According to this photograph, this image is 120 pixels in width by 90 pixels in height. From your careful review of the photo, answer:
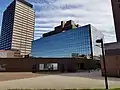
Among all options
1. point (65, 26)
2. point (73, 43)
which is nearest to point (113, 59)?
point (73, 43)

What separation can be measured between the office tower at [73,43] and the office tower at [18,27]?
25631 mm

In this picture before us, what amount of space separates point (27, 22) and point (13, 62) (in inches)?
5114

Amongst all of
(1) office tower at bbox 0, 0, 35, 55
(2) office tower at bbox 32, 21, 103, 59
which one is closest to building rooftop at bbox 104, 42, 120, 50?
(2) office tower at bbox 32, 21, 103, 59

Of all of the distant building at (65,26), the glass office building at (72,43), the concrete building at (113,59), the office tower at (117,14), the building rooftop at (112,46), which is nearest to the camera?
the concrete building at (113,59)

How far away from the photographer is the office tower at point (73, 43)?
327 ft

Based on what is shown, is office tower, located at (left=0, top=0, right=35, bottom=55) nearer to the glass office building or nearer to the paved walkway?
the glass office building

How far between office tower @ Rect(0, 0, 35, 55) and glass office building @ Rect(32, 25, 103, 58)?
25631mm

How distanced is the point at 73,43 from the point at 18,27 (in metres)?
78.0

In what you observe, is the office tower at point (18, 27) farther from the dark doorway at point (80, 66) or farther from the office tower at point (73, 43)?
the dark doorway at point (80, 66)

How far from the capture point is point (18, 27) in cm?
16188

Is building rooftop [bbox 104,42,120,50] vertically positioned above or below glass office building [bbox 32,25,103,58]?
below

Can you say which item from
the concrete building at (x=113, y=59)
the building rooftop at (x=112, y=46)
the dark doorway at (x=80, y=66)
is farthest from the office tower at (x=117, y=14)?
the dark doorway at (x=80, y=66)

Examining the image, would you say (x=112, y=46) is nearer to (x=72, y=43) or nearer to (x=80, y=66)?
(x=80, y=66)

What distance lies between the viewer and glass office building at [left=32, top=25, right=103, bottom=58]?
328ft
